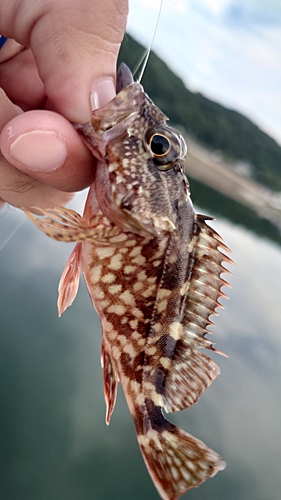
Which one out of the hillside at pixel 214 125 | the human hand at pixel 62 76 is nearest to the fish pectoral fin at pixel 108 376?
the human hand at pixel 62 76

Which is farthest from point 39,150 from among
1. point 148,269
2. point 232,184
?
point 232,184

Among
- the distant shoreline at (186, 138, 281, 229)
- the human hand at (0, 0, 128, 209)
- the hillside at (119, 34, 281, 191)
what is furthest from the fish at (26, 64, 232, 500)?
the hillside at (119, 34, 281, 191)

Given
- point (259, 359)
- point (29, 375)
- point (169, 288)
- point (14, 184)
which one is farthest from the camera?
point (259, 359)

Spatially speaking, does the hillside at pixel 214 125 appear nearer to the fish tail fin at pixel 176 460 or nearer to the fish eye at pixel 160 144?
the fish eye at pixel 160 144

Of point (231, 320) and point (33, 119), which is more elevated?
point (231, 320)

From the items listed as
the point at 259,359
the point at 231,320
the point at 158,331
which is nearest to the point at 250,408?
the point at 259,359

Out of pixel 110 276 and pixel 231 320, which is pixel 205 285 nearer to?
pixel 110 276

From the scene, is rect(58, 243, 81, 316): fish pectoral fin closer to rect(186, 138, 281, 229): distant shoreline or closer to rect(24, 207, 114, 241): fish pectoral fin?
rect(24, 207, 114, 241): fish pectoral fin
